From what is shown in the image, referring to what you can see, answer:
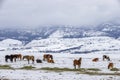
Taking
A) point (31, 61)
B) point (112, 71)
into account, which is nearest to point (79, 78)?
point (112, 71)

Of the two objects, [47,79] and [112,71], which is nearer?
[47,79]

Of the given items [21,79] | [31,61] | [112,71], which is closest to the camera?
[21,79]

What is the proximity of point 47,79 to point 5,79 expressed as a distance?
386 cm

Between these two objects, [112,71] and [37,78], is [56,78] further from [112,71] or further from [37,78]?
[112,71]

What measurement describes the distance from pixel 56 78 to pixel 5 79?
4761 millimetres

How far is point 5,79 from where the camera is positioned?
35312 mm

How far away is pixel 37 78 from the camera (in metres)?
36.1

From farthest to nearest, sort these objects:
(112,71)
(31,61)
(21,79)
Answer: (31,61) < (112,71) < (21,79)

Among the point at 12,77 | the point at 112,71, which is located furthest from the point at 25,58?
the point at 12,77

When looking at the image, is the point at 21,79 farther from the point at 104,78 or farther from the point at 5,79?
the point at 104,78

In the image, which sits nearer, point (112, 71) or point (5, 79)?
point (5, 79)

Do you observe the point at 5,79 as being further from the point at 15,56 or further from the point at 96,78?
the point at 15,56

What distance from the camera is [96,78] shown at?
3709 cm

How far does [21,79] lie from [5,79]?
1.47 metres
